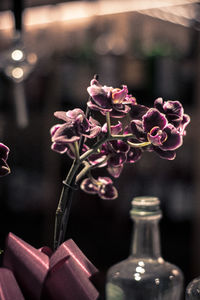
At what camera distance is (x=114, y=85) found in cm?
240

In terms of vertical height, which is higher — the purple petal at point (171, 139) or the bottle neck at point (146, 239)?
the purple petal at point (171, 139)

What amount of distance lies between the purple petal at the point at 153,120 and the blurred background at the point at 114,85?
5.72 ft

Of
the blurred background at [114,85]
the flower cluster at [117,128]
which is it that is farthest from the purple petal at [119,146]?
the blurred background at [114,85]

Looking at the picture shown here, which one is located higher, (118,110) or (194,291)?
(118,110)

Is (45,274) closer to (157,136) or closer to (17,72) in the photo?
(157,136)

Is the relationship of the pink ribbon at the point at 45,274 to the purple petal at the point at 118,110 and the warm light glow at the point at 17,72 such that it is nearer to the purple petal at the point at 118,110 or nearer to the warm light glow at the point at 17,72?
the purple petal at the point at 118,110

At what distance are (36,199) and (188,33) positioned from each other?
1.08 meters

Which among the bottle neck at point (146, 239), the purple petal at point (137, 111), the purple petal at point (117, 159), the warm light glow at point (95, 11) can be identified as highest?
the warm light glow at point (95, 11)

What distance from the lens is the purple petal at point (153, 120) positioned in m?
0.54

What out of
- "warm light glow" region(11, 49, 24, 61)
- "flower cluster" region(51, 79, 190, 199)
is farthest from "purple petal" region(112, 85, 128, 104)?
"warm light glow" region(11, 49, 24, 61)

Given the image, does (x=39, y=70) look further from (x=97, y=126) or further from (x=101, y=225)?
(x=97, y=126)

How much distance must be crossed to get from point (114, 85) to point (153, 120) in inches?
74.0

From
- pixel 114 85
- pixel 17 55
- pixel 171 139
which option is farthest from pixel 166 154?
pixel 114 85

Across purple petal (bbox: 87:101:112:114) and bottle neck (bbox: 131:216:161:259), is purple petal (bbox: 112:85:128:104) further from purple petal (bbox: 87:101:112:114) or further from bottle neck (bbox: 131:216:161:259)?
bottle neck (bbox: 131:216:161:259)
